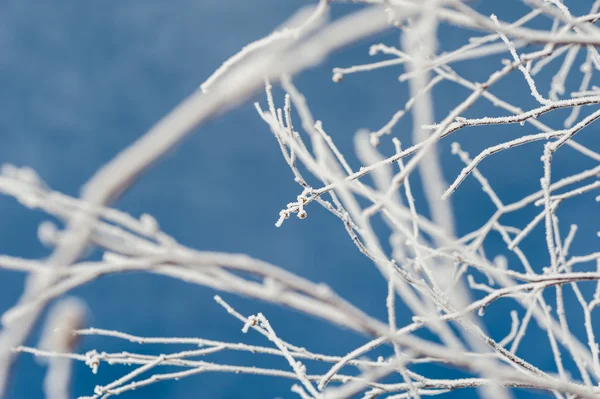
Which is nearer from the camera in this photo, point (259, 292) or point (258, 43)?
point (259, 292)

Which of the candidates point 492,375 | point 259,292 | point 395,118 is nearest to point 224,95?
point 259,292

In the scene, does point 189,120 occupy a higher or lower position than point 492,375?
higher

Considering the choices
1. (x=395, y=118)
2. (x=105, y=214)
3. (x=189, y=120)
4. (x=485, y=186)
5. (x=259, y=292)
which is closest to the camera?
(x=189, y=120)

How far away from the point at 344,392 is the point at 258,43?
1.11m

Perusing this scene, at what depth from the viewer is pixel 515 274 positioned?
2057 mm

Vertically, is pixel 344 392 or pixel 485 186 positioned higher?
pixel 485 186

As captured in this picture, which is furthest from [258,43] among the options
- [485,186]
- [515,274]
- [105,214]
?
[485,186]

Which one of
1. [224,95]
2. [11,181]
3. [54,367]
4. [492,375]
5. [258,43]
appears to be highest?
[258,43]

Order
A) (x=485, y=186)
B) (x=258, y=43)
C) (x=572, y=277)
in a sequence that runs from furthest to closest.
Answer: (x=485, y=186)
(x=572, y=277)
(x=258, y=43)

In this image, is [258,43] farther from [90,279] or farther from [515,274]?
[515,274]

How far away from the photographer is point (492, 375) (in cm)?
146

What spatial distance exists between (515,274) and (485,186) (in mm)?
1165

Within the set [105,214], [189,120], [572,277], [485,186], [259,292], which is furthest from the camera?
[485,186]

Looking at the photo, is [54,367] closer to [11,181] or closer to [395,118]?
[11,181]
